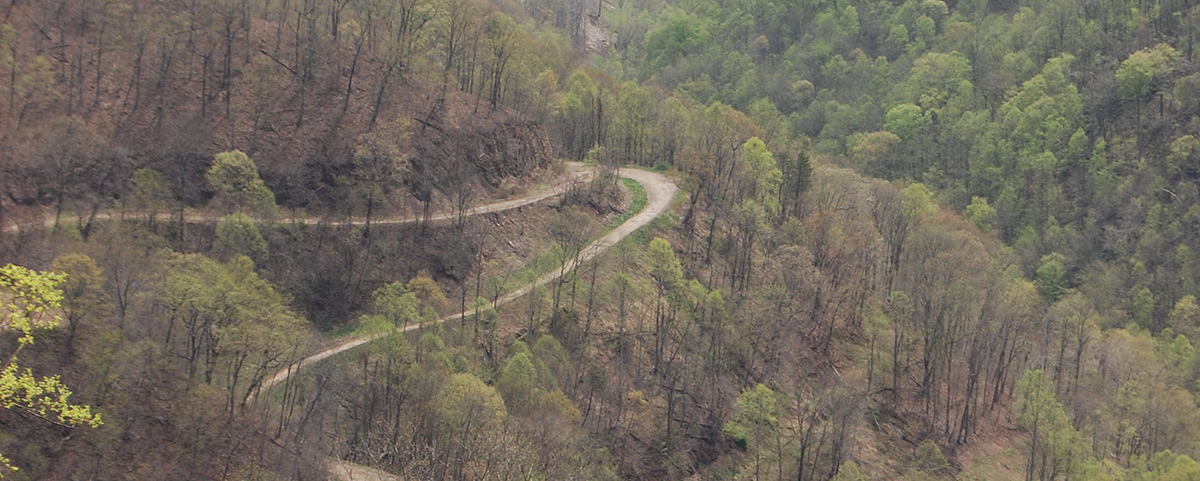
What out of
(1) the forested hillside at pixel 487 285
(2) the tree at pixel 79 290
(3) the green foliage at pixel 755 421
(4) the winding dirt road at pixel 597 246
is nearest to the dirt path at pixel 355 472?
(1) the forested hillside at pixel 487 285

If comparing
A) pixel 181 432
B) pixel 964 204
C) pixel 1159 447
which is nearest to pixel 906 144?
pixel 964 204

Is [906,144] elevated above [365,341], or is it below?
above

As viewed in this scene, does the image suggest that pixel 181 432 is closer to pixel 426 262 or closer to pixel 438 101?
pixel 426 262

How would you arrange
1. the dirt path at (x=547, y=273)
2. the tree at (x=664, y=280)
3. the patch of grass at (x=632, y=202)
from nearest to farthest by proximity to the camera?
1. the dirt path at (x=547, y=273)
2. the tree at (x=664, y=280)
3. the patch of grass at (x=632, y=202)

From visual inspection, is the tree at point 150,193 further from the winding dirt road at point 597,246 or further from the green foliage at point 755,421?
the green foliage at point 755,421

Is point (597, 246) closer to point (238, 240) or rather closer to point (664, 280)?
point (664, 280)

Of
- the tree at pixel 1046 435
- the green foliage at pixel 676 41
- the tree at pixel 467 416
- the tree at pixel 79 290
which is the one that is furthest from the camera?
the green foliage at pixel 676 41

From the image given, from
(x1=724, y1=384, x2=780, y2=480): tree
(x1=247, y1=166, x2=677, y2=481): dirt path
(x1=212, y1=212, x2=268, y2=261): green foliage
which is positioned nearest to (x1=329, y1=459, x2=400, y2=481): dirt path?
(x1=247, y1=166, x2=677, y2=481): dirt path
